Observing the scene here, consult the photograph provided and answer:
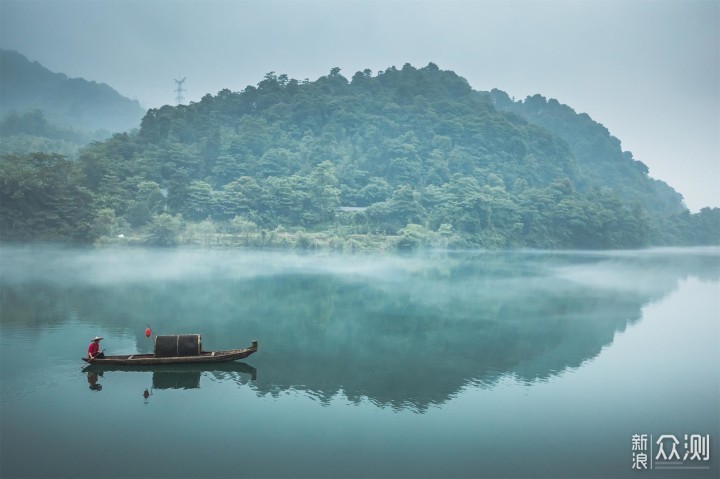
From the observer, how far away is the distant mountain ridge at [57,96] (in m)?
147

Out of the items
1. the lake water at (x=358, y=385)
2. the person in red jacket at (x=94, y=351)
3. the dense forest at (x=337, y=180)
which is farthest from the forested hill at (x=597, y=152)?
the person in red jacket at (x=94, y=351)

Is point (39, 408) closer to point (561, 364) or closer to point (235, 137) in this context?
point (561, 364)

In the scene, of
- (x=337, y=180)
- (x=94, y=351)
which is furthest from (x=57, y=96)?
(x=94, y=351)

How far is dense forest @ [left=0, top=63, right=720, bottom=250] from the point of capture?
1877 inches

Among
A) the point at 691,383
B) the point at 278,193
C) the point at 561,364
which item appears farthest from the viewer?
the point at 278,193

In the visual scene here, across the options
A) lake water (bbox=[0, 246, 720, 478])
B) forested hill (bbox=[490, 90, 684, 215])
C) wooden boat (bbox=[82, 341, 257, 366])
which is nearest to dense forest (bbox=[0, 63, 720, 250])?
forested hill (bbox=[490, 90, 684, 215])

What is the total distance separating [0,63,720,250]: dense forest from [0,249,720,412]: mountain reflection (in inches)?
348

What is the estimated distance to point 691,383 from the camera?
14797 millimetres

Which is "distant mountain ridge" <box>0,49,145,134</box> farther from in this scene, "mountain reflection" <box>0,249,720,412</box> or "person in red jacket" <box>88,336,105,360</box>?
"person in red jacket" <box>88,336,105,360</box>

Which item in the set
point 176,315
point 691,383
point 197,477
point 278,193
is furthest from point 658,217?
point 197,477

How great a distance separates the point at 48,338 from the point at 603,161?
123 metres

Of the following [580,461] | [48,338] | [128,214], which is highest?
[128,214]

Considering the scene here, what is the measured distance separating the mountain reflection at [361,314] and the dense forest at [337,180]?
29.0 ft

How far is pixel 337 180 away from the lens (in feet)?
201
